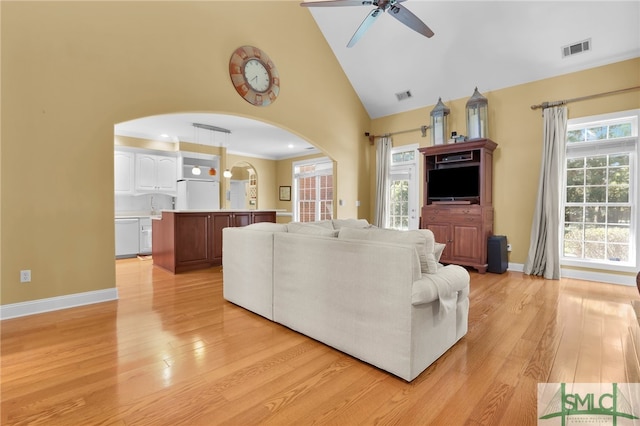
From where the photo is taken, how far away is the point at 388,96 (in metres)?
6.26

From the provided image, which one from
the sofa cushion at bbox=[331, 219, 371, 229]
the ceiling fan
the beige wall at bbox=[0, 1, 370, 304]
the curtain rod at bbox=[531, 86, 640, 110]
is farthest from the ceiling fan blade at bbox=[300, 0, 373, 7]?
the curtain rod at bbox=[531, 86, 640, 110]

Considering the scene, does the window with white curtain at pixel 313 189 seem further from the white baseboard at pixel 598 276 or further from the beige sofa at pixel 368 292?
the beige sofa at pixel 368 292

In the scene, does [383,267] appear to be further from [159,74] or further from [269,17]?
[269,17]

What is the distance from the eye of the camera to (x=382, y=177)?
6.61 meters

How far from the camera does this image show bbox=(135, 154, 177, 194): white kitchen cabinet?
6715 millimetres

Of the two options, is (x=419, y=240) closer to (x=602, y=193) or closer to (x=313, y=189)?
(x=602, y=193)

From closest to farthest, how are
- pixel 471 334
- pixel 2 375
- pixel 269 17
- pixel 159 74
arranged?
1. pixel 2 375
2. pixel 471 334
3. pixel 159 74
4. pixel 269 17

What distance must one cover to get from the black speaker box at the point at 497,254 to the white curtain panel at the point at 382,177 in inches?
90.6

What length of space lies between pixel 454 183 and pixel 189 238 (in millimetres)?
4600

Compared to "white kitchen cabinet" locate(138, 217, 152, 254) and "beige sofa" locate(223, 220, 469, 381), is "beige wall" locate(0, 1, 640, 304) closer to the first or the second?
"beige sofa" locate(223, 220, 469, 381)

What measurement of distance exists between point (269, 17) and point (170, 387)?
5216 millimetres

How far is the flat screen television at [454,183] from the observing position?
507 centimetres

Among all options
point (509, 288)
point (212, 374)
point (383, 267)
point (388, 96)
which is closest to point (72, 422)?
point (212, 374)

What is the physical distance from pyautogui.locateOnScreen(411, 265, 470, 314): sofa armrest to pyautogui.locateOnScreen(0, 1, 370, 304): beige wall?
3375 millimetres
